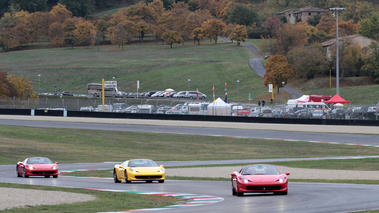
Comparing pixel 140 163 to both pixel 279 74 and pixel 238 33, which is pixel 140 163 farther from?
pixel 238 33

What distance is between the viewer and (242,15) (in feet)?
617

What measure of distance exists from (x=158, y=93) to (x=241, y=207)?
311 feet

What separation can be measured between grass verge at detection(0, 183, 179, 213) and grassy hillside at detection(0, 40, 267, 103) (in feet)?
277

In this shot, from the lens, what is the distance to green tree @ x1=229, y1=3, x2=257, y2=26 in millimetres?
187750

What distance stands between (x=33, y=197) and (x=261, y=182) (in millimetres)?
6604

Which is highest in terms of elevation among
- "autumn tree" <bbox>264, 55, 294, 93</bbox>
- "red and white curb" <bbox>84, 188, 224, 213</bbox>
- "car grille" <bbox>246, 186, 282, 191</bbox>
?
"autumn tree" <bbox>264, 55, 294, 93</bbox>

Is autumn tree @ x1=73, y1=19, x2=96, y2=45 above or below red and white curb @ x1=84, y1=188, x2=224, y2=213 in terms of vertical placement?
above

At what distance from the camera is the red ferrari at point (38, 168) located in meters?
24.5

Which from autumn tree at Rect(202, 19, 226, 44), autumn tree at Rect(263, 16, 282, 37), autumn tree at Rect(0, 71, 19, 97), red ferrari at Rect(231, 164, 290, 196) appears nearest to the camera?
red ferrari at Rect(231, 164, 290, 196)

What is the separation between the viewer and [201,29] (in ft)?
559

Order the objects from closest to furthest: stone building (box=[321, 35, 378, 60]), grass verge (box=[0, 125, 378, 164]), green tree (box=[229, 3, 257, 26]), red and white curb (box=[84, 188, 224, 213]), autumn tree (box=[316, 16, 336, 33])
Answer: red and white curb (box=[84, 188, 224, 213]), grass verge (box=[0, 125, 378, 164]), stone building (box=[321, 35, 378, 60]), autumn tree (box=[316, 16, 336, 33]), green tree (box=[229, 3, 257, 26])

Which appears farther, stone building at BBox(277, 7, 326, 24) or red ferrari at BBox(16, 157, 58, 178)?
stone building at BBox(277, 7, 326, 24)

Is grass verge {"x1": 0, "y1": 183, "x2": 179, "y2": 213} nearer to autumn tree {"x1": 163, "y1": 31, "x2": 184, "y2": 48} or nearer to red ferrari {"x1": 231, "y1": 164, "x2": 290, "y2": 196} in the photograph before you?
red ferrari {"x1": 231, "y1": 164, "x2": 290, "y2": 196}

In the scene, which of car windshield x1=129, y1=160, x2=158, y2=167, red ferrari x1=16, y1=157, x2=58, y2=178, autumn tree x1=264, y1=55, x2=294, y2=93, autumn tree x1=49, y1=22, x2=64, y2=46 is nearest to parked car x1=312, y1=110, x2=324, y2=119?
red ferrari x1=16, y1=157, x2=58, y2=178
